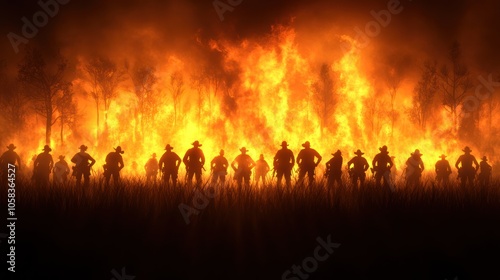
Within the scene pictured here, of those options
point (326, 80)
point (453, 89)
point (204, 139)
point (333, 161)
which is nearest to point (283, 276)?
point (333, 161)

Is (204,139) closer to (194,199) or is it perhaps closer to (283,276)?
(194,199)

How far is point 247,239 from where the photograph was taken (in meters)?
7.22

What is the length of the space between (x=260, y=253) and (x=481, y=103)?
57447 mm

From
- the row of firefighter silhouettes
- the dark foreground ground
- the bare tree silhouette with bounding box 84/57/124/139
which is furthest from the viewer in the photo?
the bare tree silhouette with bounding box 84/57/124/139

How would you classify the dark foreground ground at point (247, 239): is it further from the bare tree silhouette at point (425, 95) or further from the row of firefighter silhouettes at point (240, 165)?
the bare tree silhouette at point (425, 95)

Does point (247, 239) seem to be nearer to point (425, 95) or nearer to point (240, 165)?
point (240, 165)

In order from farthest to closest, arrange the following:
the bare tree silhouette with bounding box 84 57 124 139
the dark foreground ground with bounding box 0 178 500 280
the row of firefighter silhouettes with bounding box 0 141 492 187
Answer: the bare tree silhouette with bounding box 84 57 124 139 < the row of firefighter silhouettes with bounding box 0 141 492 187 < the dark foreground ground with bounding box 0 178 500 280

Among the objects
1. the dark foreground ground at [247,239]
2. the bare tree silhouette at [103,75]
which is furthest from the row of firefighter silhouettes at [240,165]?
the bare tree silhouette at [103,75]

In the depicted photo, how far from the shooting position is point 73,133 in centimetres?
4628

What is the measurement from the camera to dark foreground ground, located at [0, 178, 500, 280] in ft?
21.0

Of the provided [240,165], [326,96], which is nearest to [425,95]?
[326,96]

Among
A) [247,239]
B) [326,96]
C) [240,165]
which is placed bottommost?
[247,239]

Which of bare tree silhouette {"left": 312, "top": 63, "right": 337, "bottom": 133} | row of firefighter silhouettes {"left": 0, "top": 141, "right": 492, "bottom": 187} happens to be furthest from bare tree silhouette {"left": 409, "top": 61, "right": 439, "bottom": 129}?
row of firefighter silhouettes {"left": 0, "top": 141, "right": 492, "bottom": 187}

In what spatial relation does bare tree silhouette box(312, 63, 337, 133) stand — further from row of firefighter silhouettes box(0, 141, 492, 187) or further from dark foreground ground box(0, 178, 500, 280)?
dark foreground ground box(0, 178, 500, 280)
